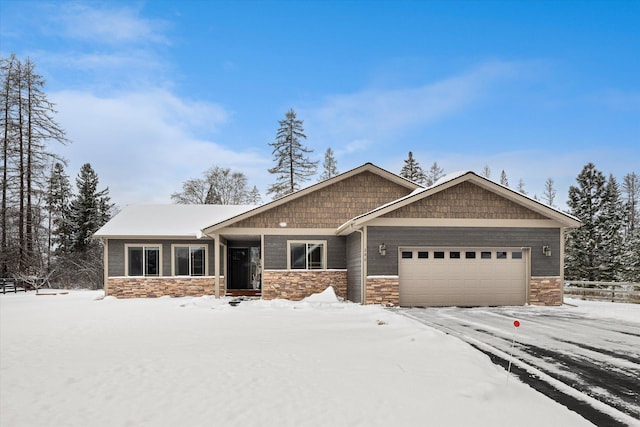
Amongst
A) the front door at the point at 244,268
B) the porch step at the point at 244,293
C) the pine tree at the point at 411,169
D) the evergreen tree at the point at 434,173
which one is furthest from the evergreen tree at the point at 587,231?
the porch step at the point at 244,293

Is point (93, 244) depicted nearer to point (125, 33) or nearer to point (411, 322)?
point (125, 33)

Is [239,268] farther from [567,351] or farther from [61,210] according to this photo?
[61,210]

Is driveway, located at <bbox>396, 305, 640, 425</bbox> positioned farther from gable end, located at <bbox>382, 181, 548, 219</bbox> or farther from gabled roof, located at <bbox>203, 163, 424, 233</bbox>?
gabled roof, located at <bbox>203, 163, 424, 233</bbox>

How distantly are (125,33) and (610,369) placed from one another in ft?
64.8

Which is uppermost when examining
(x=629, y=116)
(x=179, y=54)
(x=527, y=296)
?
(x=179, y=54)

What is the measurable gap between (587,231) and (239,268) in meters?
22.1

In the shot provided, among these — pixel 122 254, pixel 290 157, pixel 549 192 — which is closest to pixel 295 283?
pixel 122 254

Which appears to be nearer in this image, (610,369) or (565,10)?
(610,369)

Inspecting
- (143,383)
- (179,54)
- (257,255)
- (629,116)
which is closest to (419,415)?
(143,383)

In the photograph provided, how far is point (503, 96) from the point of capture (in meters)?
26.6

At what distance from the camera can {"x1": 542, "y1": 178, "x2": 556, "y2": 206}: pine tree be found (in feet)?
154

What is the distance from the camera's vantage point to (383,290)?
15.0m

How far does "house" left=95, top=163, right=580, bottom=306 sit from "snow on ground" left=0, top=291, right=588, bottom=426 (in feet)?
17.6

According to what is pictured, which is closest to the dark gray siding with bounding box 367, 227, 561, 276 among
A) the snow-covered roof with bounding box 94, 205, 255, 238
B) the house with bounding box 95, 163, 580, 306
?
the house with bounding box 95, 163, 580, 306
